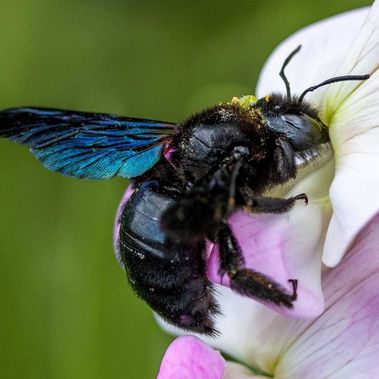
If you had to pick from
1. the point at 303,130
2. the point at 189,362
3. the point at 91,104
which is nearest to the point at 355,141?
the point at 303,130

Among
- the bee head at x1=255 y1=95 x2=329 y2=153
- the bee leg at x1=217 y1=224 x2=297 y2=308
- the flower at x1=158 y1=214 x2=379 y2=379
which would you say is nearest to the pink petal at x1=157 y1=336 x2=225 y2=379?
the flower at x1=158 y1=214 x2=379 y2=379

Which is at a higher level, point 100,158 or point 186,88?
point 100,158

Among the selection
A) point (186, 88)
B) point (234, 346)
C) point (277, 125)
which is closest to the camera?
point (277, 125)

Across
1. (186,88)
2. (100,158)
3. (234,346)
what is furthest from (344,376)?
(186,88)

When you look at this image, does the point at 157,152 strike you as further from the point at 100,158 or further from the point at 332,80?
the point at 332,80

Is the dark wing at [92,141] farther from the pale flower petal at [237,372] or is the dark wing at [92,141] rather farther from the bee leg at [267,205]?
the pale flower petal at [237,372]

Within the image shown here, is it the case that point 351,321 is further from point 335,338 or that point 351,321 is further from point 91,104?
point 91,104
